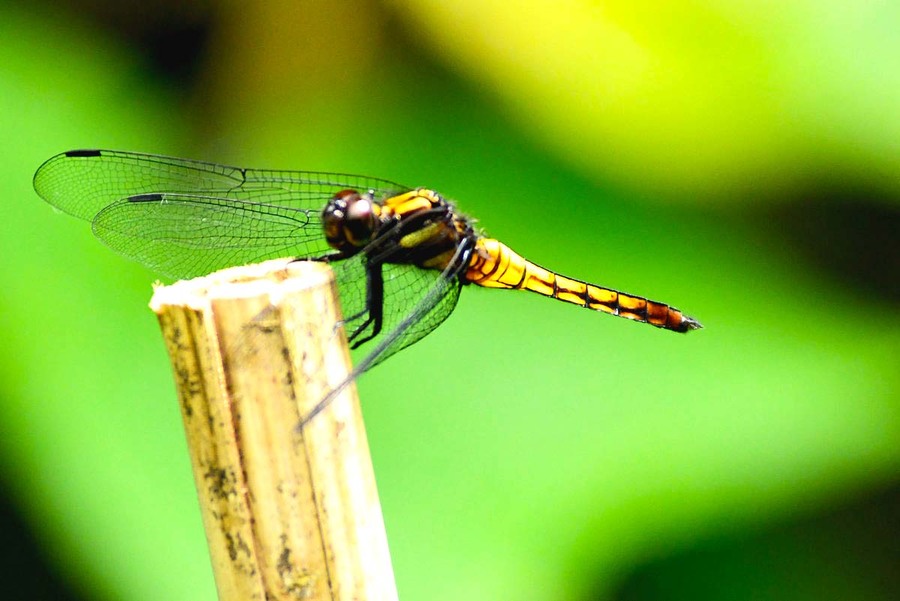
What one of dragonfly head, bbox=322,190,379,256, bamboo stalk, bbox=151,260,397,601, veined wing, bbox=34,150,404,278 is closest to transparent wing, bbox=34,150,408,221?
veined wing, bbox=34,150,404,278

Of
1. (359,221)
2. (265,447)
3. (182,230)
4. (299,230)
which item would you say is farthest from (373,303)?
(265,447)

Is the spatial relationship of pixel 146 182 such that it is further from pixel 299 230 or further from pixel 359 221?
pixel 359 221

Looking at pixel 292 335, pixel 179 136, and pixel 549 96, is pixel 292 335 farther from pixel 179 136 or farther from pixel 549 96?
pixel 179 136

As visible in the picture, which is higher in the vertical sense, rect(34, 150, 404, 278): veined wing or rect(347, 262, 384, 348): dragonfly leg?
rect(34, 150, 404, 278): veined wing

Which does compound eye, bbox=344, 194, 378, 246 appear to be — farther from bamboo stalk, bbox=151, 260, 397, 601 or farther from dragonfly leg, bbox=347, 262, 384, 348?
bamboo stalk, bbox=151, 260, 397, 601

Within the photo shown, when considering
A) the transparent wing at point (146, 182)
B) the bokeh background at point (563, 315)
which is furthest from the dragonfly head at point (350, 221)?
the bokeh background at point (563, 315)

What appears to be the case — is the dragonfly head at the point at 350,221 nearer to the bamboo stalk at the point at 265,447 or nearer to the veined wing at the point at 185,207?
the veined wing at the point at 185,207

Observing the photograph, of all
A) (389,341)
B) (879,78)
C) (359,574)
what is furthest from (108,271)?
(879,78)
